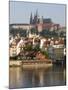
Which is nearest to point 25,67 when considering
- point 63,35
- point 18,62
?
point 18,62

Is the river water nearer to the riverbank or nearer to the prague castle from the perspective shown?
the riverbank

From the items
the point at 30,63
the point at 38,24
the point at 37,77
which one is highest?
the point at 38,24

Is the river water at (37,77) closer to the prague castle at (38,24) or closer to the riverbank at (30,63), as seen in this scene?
the riverbank at (30,63)

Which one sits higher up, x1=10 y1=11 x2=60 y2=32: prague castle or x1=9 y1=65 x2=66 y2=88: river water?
x1=10 y1=11 x2=60 y2=32: prague castle

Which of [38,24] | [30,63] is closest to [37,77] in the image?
[30,63]

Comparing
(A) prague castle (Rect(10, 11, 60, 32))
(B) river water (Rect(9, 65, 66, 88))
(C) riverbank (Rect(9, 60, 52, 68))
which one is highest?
(A) prague castle (Rect(10, 11, 60, 32))

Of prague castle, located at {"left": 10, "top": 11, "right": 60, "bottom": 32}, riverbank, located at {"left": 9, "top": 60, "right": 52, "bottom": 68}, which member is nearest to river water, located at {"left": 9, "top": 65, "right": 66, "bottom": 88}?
riverbank, located at {"left": 9, "top": 60, "right": 52, "bottom": 68}

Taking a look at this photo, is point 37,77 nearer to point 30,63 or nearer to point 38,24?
point 30,63
